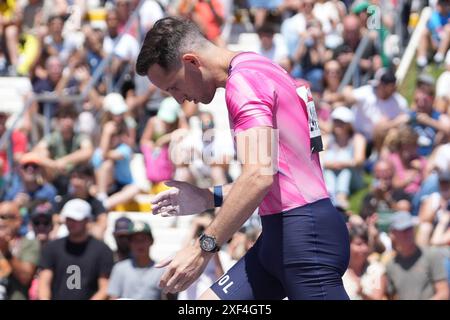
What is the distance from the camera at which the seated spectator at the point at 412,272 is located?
931cm

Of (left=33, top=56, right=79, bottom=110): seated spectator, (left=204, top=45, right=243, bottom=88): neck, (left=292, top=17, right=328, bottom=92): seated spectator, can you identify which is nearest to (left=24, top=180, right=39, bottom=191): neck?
(left=33, top=56, right=79, bottom=110): seated spectator

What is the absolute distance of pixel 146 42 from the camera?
5422mm

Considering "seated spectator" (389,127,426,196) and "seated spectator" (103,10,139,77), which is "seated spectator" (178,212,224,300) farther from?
"seated spectator" (103,10,139,77)

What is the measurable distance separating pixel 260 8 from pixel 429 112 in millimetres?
3678

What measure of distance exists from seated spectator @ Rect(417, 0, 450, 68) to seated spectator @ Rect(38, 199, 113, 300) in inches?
223

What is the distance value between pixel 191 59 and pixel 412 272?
4484mm

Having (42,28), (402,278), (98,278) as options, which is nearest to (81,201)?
(98,278)

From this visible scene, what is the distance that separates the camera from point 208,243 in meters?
5.07

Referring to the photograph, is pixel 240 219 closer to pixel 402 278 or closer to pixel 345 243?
pixel 345 243

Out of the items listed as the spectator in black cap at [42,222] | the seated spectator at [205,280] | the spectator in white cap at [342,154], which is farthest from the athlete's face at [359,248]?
A: the spectator in black cap at [42,222]

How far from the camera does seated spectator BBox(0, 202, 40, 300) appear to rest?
1028 cm

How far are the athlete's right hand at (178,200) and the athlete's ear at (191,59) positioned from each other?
598 millimetres

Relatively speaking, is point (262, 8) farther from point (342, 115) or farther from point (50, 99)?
point (342, 115)
